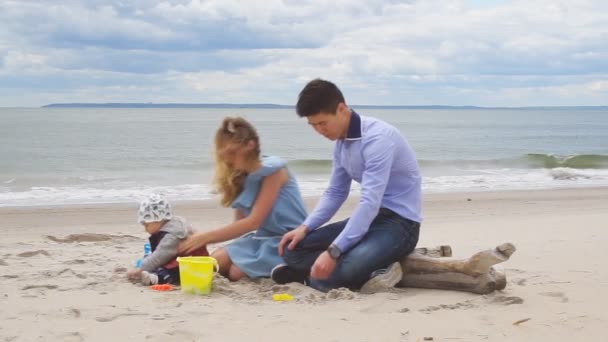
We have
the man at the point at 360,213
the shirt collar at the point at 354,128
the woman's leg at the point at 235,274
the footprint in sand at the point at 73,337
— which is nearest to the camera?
the footprint in sand at the point at 73,337

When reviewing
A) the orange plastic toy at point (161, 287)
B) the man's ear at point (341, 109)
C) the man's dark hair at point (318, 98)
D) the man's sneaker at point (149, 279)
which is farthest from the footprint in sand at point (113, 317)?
the man's ear at point (341, 109)

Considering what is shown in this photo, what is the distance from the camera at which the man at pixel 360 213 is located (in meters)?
4.31

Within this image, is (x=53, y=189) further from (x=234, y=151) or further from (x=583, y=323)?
(x=583, y=323)

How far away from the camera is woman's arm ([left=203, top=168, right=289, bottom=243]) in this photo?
491 cm

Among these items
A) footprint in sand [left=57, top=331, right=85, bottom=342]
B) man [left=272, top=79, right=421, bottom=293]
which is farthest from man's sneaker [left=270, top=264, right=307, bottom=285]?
footprint in sand [left=57, top=331, right=85, bottom=342]

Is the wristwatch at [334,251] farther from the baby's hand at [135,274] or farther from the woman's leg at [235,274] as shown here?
the baby's hand at [135,274]

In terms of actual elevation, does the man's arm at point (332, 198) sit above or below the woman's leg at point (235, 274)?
above

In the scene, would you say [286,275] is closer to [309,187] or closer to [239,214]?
[239,214]

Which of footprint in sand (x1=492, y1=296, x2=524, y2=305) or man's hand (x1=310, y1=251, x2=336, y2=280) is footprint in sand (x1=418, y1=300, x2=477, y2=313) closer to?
footprint in sand (x1=492, y1=296, x2=524, y2=305)

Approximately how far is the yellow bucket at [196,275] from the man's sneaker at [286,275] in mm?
475

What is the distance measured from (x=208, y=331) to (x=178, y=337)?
0.55 ft

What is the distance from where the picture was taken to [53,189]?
1448 cm

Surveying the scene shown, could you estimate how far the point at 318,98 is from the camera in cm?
425

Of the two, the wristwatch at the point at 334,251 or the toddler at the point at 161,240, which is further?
the toddler at the point at 161,240
